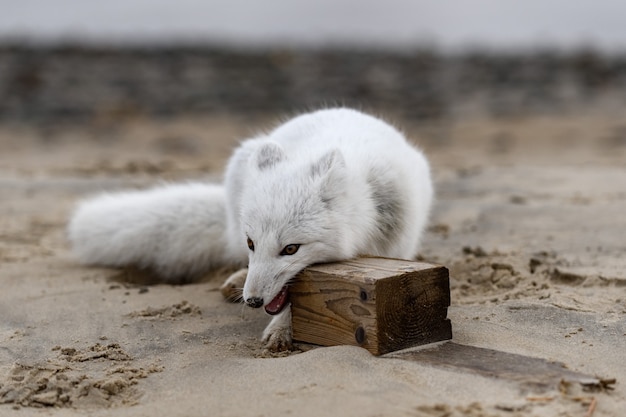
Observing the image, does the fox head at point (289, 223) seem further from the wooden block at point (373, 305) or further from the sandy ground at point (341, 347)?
the sandy ground at point (341, 347)

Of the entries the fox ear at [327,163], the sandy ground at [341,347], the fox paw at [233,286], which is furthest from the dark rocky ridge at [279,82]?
the fox ear at [327,163]

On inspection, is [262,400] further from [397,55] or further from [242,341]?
[397,55]

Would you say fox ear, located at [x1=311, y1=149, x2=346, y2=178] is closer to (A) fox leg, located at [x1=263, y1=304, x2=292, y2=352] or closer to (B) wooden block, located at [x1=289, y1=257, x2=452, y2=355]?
(B) wooden block, located at [x1=289, y1=257, x2=452, y2=355]

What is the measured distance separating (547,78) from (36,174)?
13.0 meters

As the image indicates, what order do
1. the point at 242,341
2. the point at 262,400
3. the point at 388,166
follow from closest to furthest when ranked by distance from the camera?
the point at 262,400
the point at 242,341
the point at 388,166

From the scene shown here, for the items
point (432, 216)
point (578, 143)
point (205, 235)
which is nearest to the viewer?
point (205, 235)

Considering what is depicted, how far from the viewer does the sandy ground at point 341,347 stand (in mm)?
2809

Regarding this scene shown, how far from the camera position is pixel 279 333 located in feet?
11.8

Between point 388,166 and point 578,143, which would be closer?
point 388,166

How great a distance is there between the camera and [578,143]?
11883 millimetres

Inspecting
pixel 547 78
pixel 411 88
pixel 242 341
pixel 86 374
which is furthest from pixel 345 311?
pixel 547 78

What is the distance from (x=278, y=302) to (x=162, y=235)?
1664 millimetres

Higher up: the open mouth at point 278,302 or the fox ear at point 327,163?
the fox ear at point 327,163

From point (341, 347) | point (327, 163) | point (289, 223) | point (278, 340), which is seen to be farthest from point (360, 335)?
point (327, 163)
